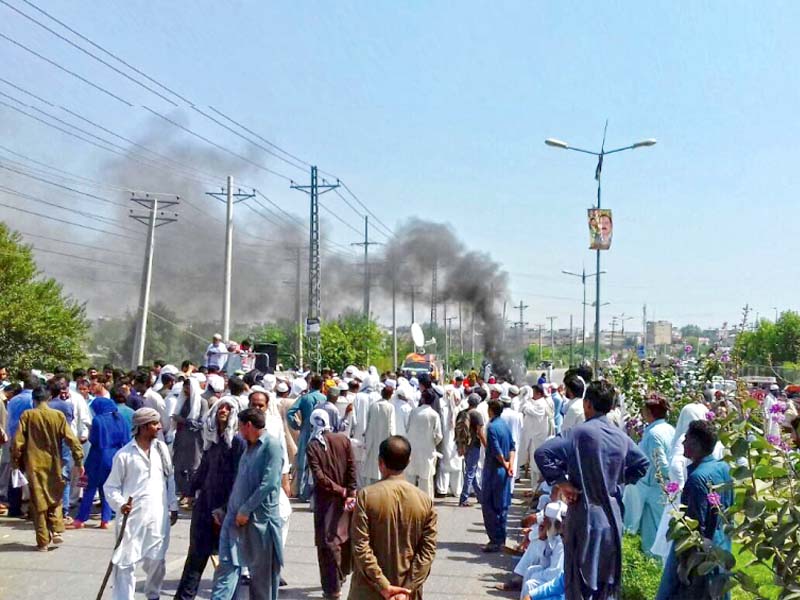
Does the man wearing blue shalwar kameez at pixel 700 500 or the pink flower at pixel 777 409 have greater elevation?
the pink flower at pixel 777 409

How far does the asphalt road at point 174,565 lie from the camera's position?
28.3 feet

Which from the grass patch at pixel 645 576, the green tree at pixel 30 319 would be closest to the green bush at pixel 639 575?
the grass patch at pixel 645 576

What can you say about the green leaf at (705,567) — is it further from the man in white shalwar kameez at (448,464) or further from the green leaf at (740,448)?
the man in white shalwar kameez at (448,464)

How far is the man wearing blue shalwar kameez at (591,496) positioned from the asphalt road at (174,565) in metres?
2.52

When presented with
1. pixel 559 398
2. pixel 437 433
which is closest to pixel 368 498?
pixel 437 433

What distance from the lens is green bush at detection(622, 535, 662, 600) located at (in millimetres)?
8391

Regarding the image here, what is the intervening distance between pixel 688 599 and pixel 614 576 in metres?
0.60

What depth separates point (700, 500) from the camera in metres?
5.66

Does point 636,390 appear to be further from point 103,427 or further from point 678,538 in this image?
point 678,538

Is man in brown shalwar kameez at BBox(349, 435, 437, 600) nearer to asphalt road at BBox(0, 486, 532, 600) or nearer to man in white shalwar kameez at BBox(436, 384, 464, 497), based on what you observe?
asphalt road at BBox(0, 486, 532, 600)

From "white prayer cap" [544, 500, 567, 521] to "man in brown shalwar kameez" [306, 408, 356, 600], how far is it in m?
1.65

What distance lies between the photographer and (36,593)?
8375 millimetres

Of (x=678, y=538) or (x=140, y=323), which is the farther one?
(x=140, y=323)

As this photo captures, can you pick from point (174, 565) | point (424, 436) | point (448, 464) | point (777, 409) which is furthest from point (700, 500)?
point (448, 464)
